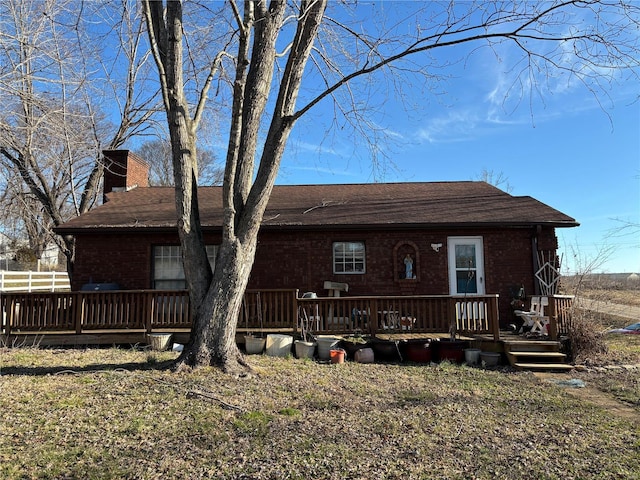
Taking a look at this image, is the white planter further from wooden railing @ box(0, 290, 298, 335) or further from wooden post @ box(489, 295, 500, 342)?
wooden post @ box(489, 295, 500, 342)

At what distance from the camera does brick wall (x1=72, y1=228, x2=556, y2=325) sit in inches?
441

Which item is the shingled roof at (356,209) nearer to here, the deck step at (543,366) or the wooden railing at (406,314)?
the wooden railing at (406,314)

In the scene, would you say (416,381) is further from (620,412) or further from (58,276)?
(58,276)

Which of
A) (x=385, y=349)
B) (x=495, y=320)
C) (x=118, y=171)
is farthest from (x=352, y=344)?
(x=118, y=171)

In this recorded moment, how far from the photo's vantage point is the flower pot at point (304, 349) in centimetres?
865

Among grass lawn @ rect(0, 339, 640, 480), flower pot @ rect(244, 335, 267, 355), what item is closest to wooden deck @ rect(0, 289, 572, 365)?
flower pot @ rect(244, 335, 267, 355)

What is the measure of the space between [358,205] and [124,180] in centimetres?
780

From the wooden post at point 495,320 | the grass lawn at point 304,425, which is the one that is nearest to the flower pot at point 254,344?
the grass lawn at point 304,425

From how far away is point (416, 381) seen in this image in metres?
7.04

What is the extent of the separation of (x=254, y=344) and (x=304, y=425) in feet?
13.2

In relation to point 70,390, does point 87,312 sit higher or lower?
higher

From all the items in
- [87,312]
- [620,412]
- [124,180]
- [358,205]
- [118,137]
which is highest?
[118,137]

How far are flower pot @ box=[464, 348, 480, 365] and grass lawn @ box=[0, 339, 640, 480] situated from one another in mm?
1135

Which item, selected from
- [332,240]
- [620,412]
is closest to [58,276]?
[332,240]
